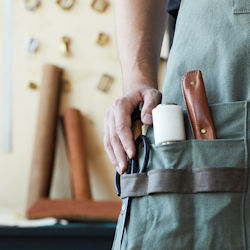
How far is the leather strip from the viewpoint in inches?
26.8

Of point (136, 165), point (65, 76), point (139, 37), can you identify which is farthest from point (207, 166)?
point (65, 76)

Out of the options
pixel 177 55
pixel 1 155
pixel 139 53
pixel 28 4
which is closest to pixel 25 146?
pixel 1 155

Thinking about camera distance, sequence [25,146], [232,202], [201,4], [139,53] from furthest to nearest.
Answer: [25,146] → [139,53] → [201,4] → [232,202]

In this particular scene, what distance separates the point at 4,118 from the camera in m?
2.64

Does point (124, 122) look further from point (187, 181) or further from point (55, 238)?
point (55, 238)

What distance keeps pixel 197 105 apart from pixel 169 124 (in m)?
0.06

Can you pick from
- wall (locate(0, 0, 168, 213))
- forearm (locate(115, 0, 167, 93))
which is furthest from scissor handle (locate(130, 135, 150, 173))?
wall (locate(0, 0, 168, 213))

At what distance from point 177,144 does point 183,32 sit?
0.22 meters

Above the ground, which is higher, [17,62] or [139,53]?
[17,62]

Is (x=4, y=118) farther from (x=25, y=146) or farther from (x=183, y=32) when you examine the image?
(x=183, y=32)

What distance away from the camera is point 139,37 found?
1.02 metres

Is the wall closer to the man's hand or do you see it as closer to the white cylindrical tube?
the man's hand

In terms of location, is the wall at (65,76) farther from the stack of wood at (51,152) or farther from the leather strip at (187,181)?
the leather strip at (187,181)

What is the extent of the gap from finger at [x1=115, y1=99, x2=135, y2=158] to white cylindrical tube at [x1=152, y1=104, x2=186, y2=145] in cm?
7
